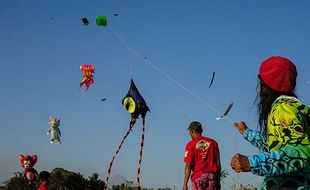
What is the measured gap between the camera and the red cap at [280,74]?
8.98 ft

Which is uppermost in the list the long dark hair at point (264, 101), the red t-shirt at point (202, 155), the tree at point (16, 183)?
the tree at point (16, 183)

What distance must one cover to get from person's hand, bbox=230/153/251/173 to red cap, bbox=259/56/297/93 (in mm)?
516

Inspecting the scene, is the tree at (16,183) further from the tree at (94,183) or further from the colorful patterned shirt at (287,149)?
the colorful patterned shirt at (287,149)

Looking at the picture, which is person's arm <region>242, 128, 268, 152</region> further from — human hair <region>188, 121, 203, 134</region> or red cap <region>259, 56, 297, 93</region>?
human hair <region>188, 121, 203, 134</region>

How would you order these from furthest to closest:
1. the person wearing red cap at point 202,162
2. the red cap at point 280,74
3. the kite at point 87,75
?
the kite at point 87,75 < the person wearing red cap at point 202,162 < the red cap at point 280,74

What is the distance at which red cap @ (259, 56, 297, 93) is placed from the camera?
2.74m

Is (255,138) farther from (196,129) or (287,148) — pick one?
(196,129)

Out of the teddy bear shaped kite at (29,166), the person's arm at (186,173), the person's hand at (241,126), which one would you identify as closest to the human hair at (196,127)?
the person's arm at (186,173)

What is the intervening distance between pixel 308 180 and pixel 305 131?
0.89 feet

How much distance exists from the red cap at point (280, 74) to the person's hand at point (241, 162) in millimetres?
516

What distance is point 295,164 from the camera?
2484mm

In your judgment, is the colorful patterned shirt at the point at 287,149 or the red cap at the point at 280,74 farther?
the red cap at the point at 280,74

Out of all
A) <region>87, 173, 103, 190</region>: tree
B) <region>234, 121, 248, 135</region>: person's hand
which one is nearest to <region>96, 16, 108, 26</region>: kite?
<region>234, 121, 248, 135</region>: person's hand

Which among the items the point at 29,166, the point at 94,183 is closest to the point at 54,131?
the point at 29,166
